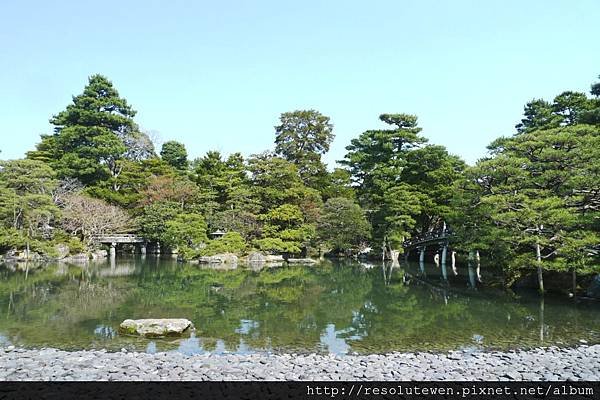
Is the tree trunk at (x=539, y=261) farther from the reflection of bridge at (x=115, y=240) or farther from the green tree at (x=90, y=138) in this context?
the green tree at (x=90, y=138)

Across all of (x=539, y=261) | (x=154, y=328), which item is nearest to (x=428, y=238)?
(x=539, y=261)

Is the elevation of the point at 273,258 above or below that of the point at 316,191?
below

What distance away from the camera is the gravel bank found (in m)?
5.14

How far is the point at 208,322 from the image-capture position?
9.27m

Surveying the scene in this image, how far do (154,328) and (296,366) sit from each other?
3.34 metres

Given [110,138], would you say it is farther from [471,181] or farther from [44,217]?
[471,181]

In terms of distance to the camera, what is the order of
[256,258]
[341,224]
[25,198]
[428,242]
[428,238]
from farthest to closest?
[341,224] → [256,258] → [428,242] → [428,238] → [25,198]

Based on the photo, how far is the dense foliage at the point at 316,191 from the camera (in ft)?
38.1

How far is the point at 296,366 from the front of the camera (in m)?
5.58

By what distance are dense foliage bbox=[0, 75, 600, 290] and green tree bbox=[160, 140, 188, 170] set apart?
14 centimetres

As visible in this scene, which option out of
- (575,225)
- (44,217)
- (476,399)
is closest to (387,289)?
(575,225)

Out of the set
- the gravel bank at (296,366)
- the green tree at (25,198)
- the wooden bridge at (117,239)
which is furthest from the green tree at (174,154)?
the gravel bank at (296,366)

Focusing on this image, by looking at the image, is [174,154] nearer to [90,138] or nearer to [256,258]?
[90,138]

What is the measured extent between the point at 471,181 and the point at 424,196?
11374 millimetres
